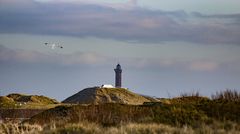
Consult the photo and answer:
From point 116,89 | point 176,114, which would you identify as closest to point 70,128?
point 176,114

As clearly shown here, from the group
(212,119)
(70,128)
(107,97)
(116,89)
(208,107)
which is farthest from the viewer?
(116,89)

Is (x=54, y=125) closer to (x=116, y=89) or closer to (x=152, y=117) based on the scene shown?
(x=152, y=117)

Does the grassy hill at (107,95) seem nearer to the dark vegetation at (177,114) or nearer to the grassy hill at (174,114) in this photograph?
the dark vegetation at (177,114)

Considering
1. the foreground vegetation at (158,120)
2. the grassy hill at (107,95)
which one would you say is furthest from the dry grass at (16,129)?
the grassy hill at (107,95)

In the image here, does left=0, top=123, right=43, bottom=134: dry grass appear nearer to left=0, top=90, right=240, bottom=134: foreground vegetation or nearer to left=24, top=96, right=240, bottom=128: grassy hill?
left=0, top=90, right=240, bottom=134: foreground vegetation

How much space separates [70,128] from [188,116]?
19.6 feet

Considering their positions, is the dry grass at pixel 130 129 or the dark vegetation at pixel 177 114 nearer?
the dry grass at pixel 130 129

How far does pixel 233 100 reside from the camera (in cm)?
3362

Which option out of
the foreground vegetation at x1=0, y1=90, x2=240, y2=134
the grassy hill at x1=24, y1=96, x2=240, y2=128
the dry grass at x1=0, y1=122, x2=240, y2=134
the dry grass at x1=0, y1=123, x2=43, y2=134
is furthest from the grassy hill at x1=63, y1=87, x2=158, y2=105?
the dry grass at x1=0, y1=122, x2=240, y2=134

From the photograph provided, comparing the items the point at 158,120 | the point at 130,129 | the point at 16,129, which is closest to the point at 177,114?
the point at 158,120

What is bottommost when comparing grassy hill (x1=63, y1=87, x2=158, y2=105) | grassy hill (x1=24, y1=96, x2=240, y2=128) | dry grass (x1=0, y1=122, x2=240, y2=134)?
dry grass (x1=0, y1=122, x2=240, y2=134)

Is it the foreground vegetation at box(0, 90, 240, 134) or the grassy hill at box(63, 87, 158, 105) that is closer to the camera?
the foreground vegetation at box(0, 90, 240, 134)

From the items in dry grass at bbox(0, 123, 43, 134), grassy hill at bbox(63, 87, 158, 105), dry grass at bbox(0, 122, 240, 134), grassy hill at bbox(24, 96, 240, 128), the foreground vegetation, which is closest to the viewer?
dry grass at bbox(0, 122, 240, 134)

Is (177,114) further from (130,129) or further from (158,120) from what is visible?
(130,129)
